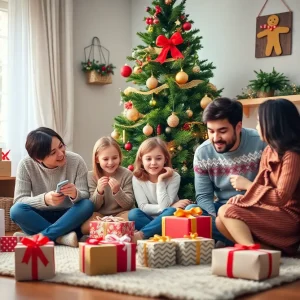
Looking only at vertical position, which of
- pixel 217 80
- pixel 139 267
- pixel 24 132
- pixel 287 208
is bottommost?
pixel 139 267

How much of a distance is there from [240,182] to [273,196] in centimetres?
22

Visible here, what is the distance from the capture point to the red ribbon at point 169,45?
13.8ft

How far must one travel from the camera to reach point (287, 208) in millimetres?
2734

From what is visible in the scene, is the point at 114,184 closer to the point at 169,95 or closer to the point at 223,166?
the point at 223,166

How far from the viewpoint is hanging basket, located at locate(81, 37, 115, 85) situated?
538 cm

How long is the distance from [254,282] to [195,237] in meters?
0.52

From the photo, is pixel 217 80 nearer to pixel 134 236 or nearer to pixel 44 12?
pixel 44 12

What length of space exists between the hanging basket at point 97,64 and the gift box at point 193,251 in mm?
3083

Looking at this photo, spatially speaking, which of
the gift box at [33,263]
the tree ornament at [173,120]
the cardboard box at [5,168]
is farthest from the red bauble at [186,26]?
the gift box at [33,263]

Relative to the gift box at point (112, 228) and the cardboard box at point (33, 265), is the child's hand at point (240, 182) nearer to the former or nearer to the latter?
the gift box at point (112, 228)

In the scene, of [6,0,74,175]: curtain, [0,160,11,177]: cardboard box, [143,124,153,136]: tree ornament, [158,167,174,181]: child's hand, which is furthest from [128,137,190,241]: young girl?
[6,0,74,175]: curtain

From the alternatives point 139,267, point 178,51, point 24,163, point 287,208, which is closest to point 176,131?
point 178,51

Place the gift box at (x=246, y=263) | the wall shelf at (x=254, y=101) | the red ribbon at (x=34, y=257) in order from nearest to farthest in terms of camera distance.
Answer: the gift box at (x=246, y=263) < the red ribbon at (x=34, y=257) < the wall shelf at (x=254, y=101)

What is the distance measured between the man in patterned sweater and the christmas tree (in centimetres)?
84
